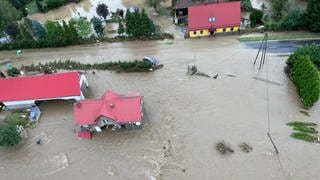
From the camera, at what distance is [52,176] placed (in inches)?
989

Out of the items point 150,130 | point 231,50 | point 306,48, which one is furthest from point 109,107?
point 306,48

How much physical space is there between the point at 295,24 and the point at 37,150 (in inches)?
1167

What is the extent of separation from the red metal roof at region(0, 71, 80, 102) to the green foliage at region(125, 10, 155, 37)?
11313 mm

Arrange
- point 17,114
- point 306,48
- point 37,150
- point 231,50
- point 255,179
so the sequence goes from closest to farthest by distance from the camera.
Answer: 1. point 255,179
2. point 37,150
3. point 17,114
4. point 306,48
5. point 231,50

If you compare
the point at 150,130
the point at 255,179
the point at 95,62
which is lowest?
the point at 255,179

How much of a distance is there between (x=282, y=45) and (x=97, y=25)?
2107 centimetres

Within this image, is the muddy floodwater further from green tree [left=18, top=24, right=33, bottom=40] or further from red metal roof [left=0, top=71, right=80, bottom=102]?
green tree [left=18, top=24, right=33, bottom=40]

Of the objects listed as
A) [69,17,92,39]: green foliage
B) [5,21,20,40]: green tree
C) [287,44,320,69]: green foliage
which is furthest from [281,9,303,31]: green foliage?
[5,21,20,40]: green tree

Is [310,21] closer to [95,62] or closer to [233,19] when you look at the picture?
[233,19]

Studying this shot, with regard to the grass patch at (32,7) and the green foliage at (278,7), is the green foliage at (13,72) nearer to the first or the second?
the grass patch at (32,7)

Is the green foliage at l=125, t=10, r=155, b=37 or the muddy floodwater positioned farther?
the green foliage at l=125, t=10, r=155, b=37

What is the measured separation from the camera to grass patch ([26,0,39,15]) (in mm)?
52125

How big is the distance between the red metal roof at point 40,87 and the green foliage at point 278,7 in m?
24.6

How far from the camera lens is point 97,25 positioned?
138 feet
